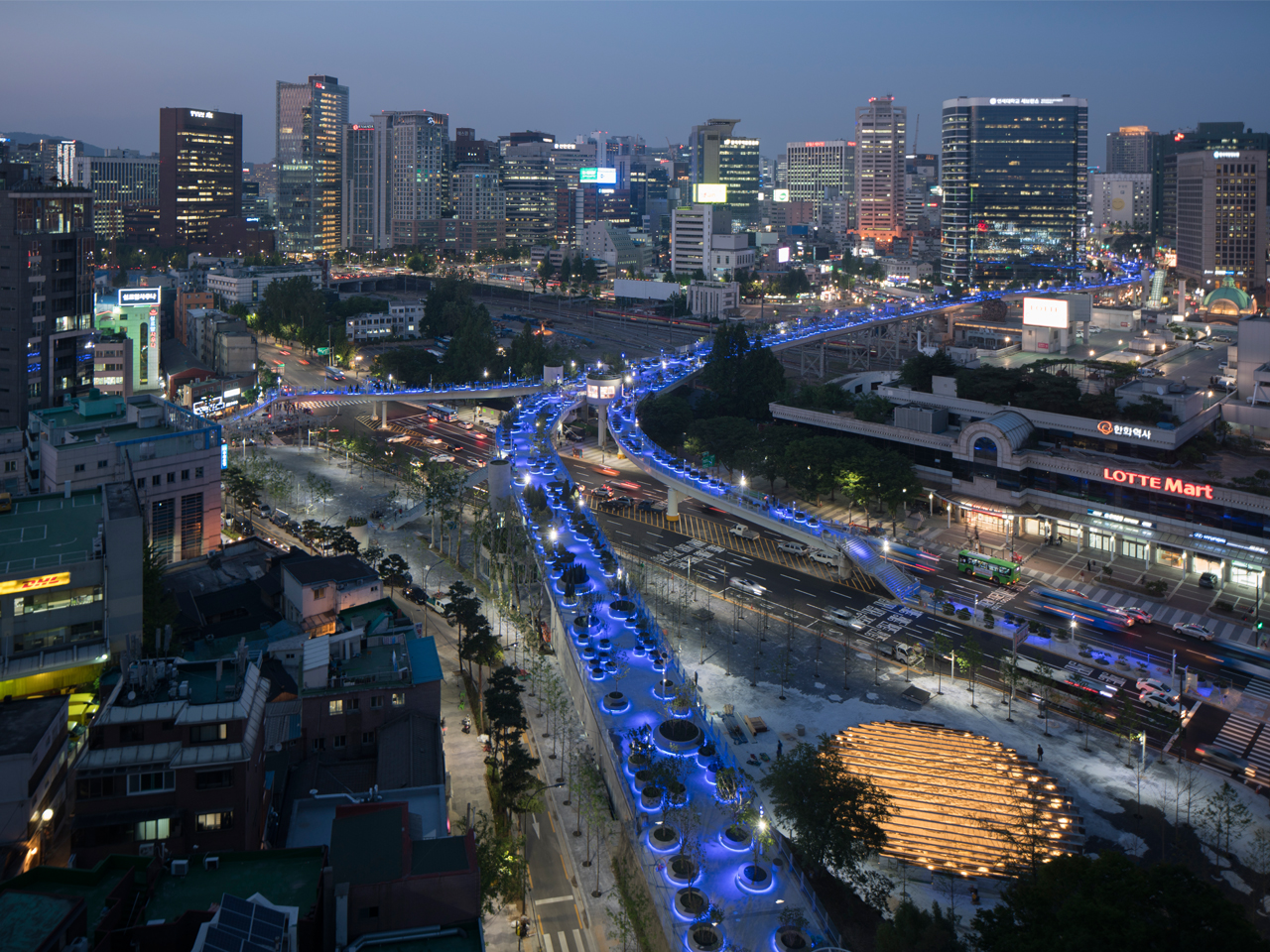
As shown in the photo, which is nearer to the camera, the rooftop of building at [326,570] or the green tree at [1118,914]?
the green tree at [1118,914]

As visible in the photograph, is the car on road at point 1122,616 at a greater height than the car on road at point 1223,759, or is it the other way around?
the car on road at point 1122,616

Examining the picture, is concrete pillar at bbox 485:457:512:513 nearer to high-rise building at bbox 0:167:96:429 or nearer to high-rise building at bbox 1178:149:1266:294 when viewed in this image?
high-rise building at bbox 0:167:96:429

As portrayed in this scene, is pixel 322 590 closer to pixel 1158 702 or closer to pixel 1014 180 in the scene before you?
pixel 1158 702

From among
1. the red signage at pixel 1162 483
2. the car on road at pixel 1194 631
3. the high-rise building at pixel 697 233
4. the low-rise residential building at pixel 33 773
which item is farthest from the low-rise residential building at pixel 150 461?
the high-rise building at pixel 697 233

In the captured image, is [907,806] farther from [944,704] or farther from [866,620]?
[866,620]

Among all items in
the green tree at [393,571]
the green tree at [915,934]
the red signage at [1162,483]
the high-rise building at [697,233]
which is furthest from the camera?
the high-rise building at [697,233]

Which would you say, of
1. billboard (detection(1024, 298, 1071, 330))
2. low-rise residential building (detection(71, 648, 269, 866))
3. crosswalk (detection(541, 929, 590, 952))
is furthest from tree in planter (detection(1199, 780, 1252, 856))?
billboard (detection(1024, 298, 1071, 330))

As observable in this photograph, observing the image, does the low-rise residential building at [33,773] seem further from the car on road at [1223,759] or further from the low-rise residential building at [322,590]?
the car on road at [1223,759]
